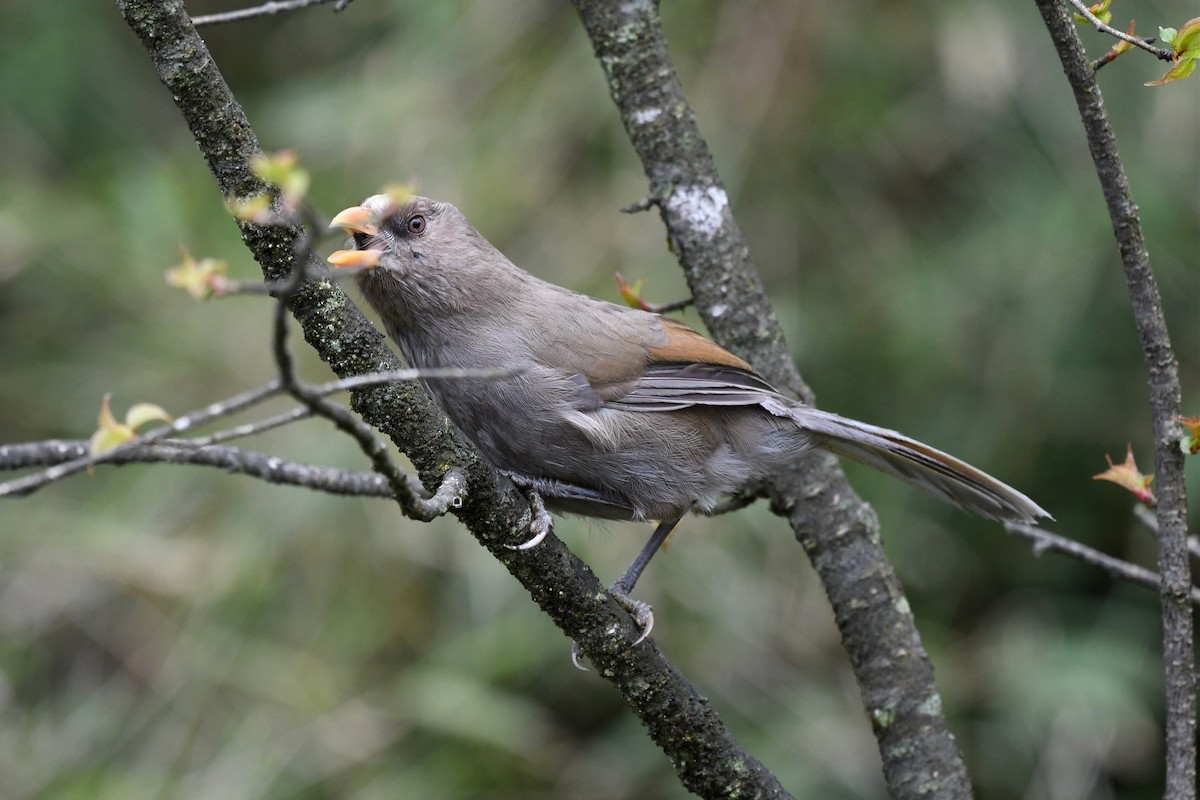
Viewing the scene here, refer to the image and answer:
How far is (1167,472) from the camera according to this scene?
2416mm

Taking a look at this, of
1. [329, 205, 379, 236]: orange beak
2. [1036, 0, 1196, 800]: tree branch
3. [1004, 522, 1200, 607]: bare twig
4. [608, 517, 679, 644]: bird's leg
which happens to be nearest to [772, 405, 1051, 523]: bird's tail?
[1004, 522, 1200, 607]: bare twig

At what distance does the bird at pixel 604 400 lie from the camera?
3.12 m

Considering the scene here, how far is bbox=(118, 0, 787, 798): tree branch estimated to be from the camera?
75.8 inches

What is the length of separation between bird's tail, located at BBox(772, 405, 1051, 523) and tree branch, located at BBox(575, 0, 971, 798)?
0.34 ft

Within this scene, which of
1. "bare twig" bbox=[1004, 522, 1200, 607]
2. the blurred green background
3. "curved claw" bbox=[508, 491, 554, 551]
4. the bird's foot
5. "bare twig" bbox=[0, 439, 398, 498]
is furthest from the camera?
the blurred green background

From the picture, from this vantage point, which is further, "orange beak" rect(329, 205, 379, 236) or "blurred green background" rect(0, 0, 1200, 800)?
"blurred green background" rect(0, 0, 1200, 800)

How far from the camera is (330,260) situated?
2861mm

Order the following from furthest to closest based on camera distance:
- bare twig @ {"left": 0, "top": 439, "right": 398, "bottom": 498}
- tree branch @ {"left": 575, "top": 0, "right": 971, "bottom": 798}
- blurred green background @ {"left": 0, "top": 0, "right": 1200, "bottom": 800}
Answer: blurred green background @ {"left": 0, "top": 0, "right": 1200, "bottom": 800} < tree branch @ {"left": 575, "top": 0, "right": 971, "bottom": 798} < bare twig @ {"left": 0, "top": 439, "right": 398, "bottom": 498}

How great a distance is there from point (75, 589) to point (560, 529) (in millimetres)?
2080

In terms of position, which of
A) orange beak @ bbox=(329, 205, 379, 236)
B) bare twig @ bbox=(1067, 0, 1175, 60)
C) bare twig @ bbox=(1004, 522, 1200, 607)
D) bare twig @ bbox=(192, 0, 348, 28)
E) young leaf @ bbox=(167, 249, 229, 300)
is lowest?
bare twig @ bbox=(1004, 522, 1200, 607)

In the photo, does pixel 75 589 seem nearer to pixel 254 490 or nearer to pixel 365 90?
pixel 254 490

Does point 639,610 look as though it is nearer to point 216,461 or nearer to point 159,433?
point 216,461

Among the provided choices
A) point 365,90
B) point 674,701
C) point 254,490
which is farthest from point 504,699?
point 365,90

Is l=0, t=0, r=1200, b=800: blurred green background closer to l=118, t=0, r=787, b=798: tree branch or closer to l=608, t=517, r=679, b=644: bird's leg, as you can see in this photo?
l=608, t=517, r=679, b=644: bird's leg
